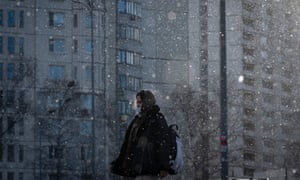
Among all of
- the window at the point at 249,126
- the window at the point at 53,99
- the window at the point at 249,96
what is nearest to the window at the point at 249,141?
the window at the point at 249,126

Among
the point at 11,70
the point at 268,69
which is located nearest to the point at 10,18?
the point at 11,70

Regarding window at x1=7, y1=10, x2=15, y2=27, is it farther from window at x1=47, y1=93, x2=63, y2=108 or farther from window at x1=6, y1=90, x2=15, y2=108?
window at x1=47, y1=93, x2=63, y2=108

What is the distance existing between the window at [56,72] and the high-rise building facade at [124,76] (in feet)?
0.32

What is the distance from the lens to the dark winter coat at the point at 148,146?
22.0ft

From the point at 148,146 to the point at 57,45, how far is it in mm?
59860

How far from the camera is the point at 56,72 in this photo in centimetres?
6588

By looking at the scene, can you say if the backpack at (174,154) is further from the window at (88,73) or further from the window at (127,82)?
the window at (88,73)

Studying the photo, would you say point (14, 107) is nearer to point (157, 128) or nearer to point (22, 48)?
point (22, 48)

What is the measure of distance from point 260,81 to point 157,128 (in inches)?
2792

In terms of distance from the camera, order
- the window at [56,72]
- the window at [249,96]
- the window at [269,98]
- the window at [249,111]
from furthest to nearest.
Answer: the window at [269,98] → the window at [249,111] → the window at [249,96] → the window at [56,72]

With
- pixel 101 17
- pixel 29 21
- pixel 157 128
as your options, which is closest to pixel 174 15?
pixel 101 17

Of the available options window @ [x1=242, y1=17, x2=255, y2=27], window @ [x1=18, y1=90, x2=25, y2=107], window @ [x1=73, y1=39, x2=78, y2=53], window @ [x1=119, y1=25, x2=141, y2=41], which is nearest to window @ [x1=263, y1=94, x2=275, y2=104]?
window @ [x1=242, y1=17, x2=255, y2=27]

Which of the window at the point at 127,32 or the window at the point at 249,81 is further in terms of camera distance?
the window at the point at 249,81

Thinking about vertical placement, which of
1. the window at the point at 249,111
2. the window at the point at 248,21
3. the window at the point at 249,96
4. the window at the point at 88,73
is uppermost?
the window at the point at 248,21
